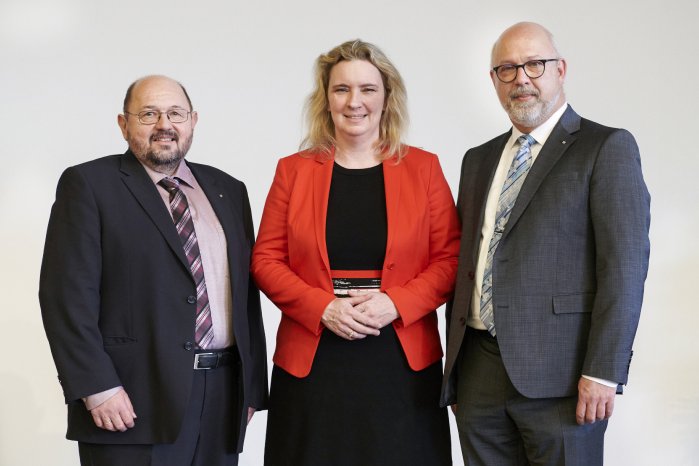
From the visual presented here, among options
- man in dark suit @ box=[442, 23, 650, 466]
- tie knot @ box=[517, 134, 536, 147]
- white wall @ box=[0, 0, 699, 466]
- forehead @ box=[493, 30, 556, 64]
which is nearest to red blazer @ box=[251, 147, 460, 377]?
man in dark suit @ box=[442, 23, 650, 466]

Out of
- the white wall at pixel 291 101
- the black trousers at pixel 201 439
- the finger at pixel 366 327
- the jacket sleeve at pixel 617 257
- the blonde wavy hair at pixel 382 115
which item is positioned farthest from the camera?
the white wall at pixel 291 101

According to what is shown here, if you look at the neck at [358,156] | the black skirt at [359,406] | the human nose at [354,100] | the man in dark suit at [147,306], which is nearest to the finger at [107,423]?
the man in dark suit at [147,306]

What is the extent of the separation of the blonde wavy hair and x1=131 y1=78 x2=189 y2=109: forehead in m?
0.47

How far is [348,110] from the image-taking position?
2.81 meters

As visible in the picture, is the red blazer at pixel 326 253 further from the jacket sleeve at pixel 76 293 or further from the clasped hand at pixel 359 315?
the jacket sleeve at pixel 76 293

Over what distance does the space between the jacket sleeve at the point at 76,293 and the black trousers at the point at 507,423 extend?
108 centimetres

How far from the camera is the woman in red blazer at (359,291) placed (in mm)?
2705

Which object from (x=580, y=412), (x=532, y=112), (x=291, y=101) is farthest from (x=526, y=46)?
(x=291, y=101)

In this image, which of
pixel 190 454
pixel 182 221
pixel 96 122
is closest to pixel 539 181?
pixel 182 221

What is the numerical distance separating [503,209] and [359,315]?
0.55 m

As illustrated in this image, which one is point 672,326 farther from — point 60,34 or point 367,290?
point 60,34

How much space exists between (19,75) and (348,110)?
7.18 feet

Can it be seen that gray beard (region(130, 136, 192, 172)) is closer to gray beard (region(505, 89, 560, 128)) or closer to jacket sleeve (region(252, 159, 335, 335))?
jacket sleeve (region(252, 159, 335, 335))

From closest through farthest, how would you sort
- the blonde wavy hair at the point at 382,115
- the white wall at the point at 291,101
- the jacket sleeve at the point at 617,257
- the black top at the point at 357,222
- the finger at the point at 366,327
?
1. the jacket sleeve at the point at 617,257
2. the finger at the point at 366,327
3. the black top at the point at 357,222
4. the blonde wavy hair at the point at 382,115
5. the white wall at the point at 291,101
